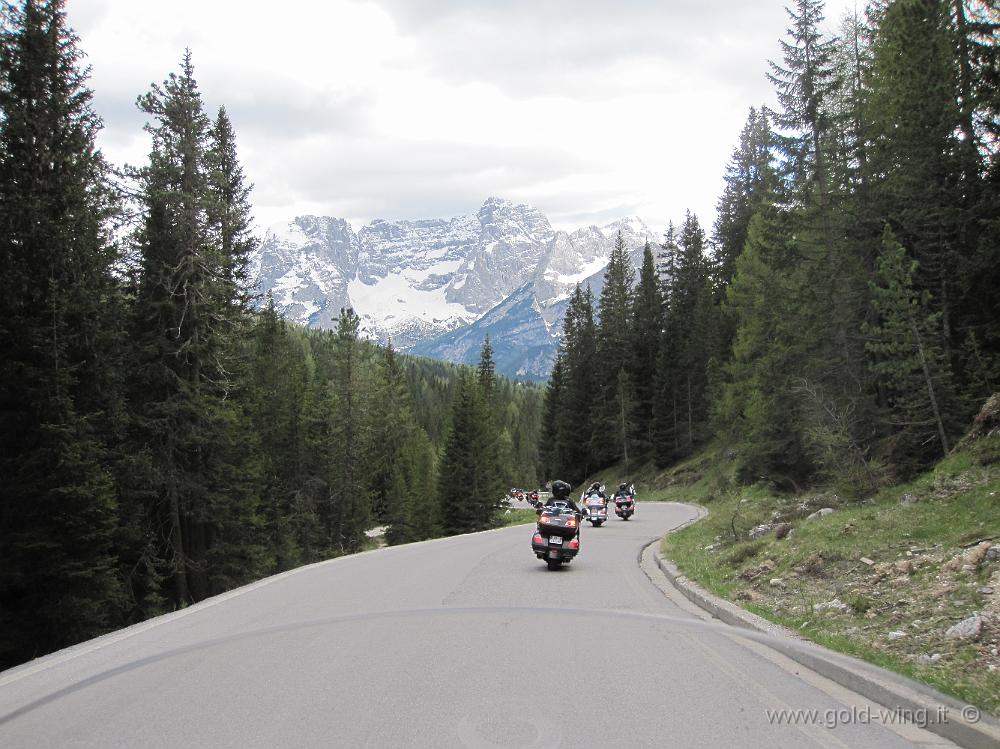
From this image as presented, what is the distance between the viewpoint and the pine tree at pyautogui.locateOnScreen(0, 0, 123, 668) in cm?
1498

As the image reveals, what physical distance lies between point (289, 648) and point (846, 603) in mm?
6407

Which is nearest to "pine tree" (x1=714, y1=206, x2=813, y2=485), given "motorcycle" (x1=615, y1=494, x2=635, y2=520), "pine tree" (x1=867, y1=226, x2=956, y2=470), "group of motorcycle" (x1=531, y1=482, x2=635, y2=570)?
"pine tree" (x1=867, y1=226, x2=956, y2=470)

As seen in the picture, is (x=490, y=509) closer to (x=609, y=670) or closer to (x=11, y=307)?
(x=11, y=307)

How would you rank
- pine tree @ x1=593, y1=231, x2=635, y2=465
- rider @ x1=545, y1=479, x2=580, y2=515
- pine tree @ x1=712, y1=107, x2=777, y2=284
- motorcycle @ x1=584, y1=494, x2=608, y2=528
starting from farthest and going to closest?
pine tree @ x1=593, y1=231, x2=635, y2=465
pine tree @ x1=712, y1=107, x2=777, y2=284
motorcycle @ x1=584, y1=494, x2=608, y2=528
rider @ x1=545, y1=479, x2=580, y2=515

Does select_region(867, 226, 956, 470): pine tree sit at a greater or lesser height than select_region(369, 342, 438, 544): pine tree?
greater

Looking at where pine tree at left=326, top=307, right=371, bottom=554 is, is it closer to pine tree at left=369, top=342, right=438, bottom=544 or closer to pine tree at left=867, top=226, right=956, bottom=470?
pine tree at left=369, top=342, right=438, bottom=544

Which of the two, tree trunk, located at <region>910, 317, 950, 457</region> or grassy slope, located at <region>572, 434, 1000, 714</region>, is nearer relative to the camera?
grassy slope, located at <region>572, 434, 1000, 714</region>

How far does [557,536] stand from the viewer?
46.4ft

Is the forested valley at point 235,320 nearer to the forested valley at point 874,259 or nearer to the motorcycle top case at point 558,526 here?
the forested valley at point 874,259

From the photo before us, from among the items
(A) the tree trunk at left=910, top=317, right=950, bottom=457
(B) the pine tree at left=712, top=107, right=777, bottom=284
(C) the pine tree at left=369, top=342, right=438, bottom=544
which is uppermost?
(B) the pine tree at left=712, top=107, right=777, bottom=284

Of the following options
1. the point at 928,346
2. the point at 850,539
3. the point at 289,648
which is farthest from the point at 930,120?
the point at 289,648

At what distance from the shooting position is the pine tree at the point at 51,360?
1498 centimetres

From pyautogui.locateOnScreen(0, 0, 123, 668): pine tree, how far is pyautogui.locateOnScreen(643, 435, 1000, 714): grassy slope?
13.0m

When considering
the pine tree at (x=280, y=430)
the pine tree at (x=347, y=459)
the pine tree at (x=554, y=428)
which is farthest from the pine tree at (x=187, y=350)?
the pine tree at (x=554, y=428)
